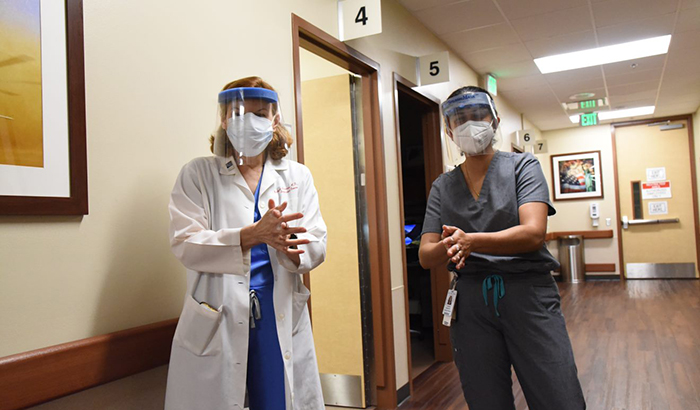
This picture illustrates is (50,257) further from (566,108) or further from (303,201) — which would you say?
(566,108)

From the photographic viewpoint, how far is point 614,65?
223 inches

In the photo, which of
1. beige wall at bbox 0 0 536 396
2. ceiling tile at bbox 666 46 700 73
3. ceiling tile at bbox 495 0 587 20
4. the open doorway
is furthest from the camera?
ceiling tile at bbox 666 46 700 73

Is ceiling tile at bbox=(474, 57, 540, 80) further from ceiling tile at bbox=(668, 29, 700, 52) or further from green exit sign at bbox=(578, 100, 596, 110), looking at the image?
green exit sign at bbox=(578, 100, 596, 110)

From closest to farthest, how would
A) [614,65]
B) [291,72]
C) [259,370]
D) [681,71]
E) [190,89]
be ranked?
[259,370], [190,89], [291,72], [614,65], [681,71]

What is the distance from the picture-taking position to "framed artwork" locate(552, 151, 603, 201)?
31.5 feet

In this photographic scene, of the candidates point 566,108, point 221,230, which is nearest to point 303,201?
point 221,230

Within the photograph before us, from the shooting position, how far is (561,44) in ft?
16.3

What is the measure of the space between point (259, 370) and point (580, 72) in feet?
18.7

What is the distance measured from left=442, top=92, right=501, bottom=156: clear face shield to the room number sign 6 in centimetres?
122

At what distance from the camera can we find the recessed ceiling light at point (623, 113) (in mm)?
8295

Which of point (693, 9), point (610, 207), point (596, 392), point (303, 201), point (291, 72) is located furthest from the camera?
point (610, 207)

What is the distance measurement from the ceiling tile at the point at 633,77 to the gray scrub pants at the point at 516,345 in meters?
5.47

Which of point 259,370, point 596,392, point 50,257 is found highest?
point 50,257

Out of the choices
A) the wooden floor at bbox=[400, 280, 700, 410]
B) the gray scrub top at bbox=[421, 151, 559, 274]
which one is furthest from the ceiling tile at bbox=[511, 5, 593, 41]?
the gray scrub top at bbox=[421, 151, 559, 274]
